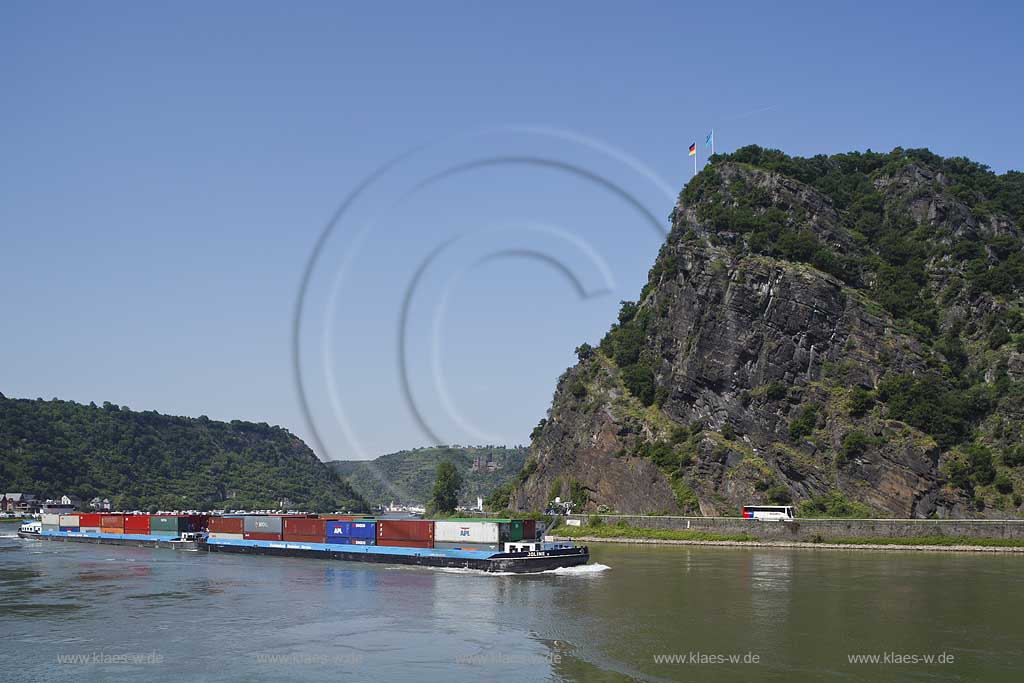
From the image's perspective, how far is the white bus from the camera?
114 m

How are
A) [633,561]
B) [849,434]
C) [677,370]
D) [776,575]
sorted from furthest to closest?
[677,370], [849,434], [633,561], [776,575]

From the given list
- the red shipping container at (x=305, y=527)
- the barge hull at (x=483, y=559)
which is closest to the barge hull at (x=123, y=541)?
the red shipping container at (x=305, y=527)

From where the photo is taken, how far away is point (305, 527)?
10512 cm

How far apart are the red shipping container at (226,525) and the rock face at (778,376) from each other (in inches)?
2003

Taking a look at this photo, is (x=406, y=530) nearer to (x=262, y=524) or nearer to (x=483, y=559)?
(x=483, y=559)

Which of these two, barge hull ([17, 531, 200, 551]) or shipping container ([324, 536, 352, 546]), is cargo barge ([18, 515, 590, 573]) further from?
barge hull ([17, 531, 200, 551])

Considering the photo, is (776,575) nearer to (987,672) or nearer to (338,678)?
(987,672)

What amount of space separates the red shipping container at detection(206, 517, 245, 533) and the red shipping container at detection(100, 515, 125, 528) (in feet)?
65.0

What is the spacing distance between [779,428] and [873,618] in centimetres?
7567

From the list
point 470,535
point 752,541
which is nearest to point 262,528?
point 470,535

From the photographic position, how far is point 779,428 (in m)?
128

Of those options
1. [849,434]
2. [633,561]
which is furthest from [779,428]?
[633,561]

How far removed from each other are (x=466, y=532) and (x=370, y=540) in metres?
12.1

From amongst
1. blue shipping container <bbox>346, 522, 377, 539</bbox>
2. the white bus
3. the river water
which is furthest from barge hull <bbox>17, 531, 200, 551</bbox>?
the white bus
